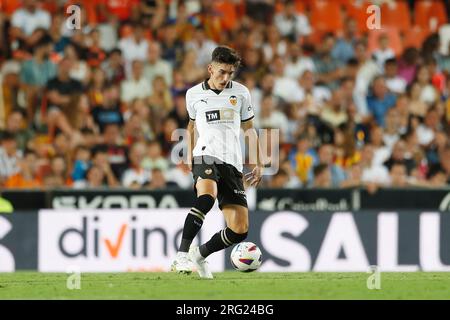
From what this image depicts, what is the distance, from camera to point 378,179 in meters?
16.5

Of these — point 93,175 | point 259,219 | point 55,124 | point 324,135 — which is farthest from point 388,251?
point 55,124

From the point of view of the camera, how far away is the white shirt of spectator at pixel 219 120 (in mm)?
10234

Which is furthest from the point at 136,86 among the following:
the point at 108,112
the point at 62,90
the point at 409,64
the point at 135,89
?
the point at 409,64

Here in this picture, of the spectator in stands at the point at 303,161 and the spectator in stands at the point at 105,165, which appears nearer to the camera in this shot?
the spectator in stands at the point at 105,165

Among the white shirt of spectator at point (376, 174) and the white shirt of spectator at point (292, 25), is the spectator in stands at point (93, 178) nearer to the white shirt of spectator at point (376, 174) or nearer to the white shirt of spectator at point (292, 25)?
the white shirt of spectator at point (376, 174)

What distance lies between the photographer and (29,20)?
58.5 ft

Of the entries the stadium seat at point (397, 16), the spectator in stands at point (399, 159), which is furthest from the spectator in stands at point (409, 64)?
the spectator in stands at point (399, 159)

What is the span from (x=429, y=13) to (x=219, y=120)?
1097cm

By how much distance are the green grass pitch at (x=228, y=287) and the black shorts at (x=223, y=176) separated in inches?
29.5

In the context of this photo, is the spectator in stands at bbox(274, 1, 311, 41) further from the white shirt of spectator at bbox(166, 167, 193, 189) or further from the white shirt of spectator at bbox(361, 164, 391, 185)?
the white shirt of spectator at bbox(166, 167, 193, 189)

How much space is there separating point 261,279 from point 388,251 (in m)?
4.46

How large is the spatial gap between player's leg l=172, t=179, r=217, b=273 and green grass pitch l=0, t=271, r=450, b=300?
0.17 meters

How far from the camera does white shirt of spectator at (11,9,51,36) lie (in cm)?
1778

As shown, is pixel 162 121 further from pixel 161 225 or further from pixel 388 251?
pixel 388 251
